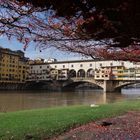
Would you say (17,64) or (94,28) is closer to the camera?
(94,28)

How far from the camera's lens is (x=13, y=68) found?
332ft

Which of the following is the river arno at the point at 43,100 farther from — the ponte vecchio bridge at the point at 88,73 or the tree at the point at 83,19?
the ponte vecchio bridge at the point at 88,73

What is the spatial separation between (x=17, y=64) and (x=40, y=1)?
98432 mm

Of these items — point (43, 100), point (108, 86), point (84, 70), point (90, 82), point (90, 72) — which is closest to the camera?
point (43, 100)

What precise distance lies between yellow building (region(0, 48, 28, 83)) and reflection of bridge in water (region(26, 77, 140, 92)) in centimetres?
424

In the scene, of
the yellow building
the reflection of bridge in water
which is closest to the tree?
the reflection of bridge in water

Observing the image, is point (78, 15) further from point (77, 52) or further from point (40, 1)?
point (77, 52)

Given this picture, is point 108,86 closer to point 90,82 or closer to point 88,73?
point 90,82

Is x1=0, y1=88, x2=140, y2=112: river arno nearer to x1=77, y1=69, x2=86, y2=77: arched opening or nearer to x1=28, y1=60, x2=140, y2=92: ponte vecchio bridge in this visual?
x1=28, y1=60, x2=140, y2=92: ponte vecchio bridge

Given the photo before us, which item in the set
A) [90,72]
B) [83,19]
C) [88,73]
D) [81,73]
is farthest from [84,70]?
[83,19]

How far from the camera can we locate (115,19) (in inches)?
193

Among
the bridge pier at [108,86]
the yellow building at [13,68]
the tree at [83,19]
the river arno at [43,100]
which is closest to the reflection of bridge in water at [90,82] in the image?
the bridge pier at [108,86]

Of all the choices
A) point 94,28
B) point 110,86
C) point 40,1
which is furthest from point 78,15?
point 110,86

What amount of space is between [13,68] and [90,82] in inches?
873
